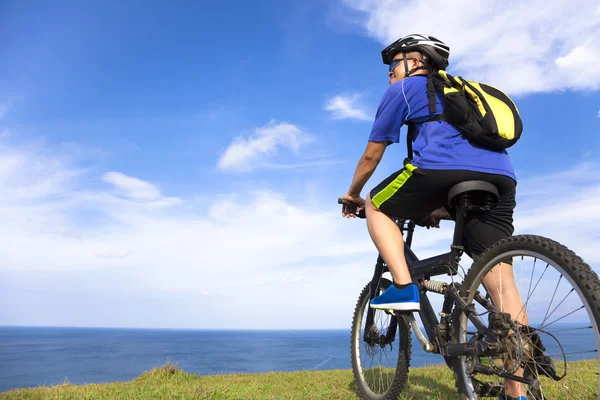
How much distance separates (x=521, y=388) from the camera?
292 cm

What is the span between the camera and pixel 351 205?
446 cm

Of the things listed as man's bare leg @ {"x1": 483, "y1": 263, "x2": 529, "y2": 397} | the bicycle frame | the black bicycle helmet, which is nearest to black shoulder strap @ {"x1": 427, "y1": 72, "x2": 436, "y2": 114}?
the black bicycle helmet

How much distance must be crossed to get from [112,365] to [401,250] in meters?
162

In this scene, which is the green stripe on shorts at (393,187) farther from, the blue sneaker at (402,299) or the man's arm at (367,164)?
the blue sneaker at (402,299)

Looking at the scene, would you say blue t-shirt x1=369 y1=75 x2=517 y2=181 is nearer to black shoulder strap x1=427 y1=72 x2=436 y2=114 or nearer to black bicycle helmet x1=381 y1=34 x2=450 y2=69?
black shoulder strap x1=427 y1=72 x2=436 y2=114

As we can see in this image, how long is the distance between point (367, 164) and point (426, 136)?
64cm

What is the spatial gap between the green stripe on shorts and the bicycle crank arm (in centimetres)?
114

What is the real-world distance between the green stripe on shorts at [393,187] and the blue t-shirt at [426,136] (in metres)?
0.07

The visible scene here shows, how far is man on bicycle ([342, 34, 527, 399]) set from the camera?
314cm

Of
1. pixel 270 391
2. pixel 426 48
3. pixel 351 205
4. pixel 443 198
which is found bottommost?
pixel 270 391

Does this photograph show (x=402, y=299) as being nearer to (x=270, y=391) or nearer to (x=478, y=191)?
(x=478, y=191)

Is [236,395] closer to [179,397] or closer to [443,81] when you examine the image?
[179,397]

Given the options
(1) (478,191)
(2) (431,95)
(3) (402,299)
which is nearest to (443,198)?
(1) (478,191)

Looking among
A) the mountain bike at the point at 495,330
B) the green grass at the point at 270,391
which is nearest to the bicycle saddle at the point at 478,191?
the mountain bike at the point at 495,330
